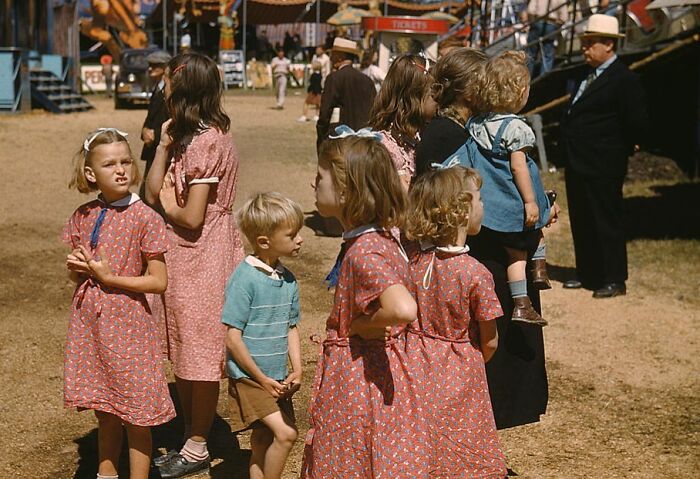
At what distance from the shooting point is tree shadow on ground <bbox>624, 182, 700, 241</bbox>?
35.2 feet

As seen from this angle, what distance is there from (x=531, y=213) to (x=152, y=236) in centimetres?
156

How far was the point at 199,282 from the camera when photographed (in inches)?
175

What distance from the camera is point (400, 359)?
335 cm

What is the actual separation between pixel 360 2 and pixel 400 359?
39604 mm

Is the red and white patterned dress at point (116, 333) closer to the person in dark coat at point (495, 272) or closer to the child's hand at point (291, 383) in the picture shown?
the child's hand at point (291, 383)

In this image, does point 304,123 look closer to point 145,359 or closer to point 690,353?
point 690,353

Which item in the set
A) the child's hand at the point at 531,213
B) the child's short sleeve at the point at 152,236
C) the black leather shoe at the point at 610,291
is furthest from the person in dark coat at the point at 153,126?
the black leather shoe at the point at 610,291

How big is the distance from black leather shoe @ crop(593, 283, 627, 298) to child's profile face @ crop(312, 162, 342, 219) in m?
5.28

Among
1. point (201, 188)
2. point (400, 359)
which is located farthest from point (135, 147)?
point (400, 359)

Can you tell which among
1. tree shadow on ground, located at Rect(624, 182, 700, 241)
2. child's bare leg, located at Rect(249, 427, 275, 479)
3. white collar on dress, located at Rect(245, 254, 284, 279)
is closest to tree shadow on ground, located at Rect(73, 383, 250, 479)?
child's bare leg, located at Rect(249, 427, 275, 479)

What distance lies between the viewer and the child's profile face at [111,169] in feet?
12.8

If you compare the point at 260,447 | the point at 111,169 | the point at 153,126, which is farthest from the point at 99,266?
the point at 153,126

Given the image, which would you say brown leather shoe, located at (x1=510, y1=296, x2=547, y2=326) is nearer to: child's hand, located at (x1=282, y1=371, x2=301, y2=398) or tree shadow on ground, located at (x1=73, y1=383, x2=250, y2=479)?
child's hand, located at (x1=282, y1=371, x2=301, y2=398)

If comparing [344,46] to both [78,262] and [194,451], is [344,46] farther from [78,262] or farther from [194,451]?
[78,262]
